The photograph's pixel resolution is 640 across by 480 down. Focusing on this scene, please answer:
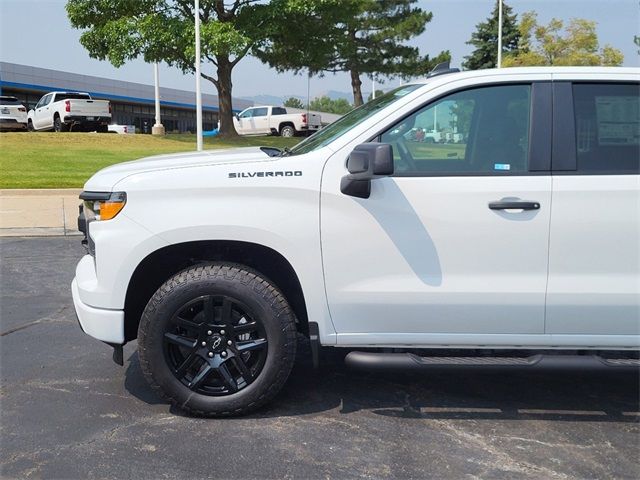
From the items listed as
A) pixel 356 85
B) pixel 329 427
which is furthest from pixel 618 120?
pixel 356 85

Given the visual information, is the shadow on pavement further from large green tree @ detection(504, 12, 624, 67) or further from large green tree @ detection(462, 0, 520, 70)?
large green tree @ detection(462, 0, 520, 70)

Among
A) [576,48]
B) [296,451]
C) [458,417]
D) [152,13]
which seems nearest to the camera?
[296,451]

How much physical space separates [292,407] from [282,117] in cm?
3106

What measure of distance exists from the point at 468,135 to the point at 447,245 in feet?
2.17

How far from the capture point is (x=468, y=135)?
371cm

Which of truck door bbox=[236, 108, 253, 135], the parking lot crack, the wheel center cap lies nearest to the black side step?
the wheel center cap

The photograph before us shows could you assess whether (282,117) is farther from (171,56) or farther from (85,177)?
(85,177)

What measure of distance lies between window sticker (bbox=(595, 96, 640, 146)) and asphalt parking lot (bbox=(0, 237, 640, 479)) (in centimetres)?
131

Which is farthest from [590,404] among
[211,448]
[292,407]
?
[211,448]

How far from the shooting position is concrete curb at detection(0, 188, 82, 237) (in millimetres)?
10336

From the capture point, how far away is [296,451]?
3.40 meters

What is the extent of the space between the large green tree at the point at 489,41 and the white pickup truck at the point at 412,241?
49298 millimetres

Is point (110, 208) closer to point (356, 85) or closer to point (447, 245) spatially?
point (447, 245)

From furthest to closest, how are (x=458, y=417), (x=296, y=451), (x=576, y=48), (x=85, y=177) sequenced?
(x=576, y=48) < (x=85, y=177) < (x=458, y=417) < (x=296, y=451)
